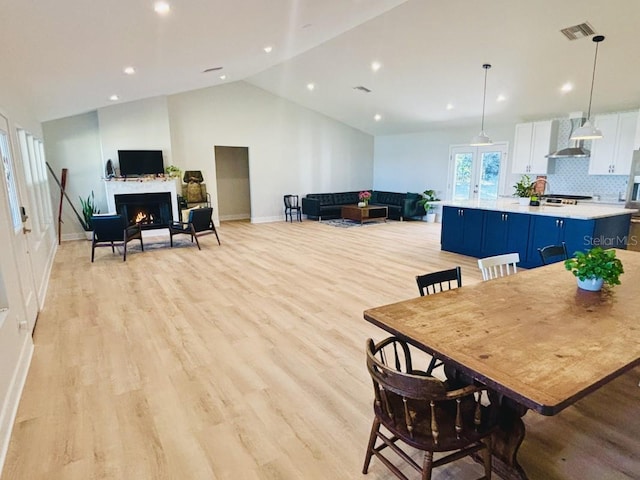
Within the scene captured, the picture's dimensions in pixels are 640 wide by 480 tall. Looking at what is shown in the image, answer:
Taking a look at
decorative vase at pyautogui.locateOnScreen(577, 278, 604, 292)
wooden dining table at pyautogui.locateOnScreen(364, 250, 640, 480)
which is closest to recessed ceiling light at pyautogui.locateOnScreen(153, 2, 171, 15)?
wooden dining table at pyautogui.locateOnScreen(364, 250, 640, 480)

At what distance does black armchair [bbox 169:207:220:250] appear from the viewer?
6887 millimetres

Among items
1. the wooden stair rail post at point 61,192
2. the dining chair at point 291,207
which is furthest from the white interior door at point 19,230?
the dining chair at point 291,207

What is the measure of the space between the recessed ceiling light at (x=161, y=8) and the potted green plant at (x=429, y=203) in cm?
814

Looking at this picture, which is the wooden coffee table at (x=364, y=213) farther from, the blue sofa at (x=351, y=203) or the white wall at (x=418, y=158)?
the white wall at (x=418, y=158)

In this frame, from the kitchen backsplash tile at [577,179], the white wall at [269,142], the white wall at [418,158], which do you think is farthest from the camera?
the white wall at [418,158]

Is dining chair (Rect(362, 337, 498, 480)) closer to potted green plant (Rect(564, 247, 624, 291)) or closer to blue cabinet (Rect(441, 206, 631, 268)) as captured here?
potted green plant (Rect(564, 247, 624, 291))

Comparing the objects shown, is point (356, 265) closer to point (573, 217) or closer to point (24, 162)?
point (573, 217)

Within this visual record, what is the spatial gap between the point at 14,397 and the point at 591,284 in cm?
370

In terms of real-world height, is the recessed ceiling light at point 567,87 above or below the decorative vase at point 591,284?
above

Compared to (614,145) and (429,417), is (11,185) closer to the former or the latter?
(429,417)

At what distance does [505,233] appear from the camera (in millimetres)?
5738

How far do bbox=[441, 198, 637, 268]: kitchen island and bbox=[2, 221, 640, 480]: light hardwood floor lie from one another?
3.73 ft

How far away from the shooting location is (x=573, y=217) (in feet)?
16.0

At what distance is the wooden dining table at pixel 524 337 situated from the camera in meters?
1.35
